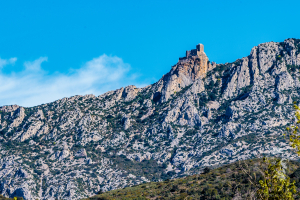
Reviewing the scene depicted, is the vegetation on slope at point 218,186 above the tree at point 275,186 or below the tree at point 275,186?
below

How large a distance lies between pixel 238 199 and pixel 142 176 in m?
149

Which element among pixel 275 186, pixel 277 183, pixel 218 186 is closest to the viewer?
pixel 275 186

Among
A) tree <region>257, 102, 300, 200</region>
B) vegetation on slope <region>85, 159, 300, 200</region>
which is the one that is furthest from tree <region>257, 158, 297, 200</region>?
vegetation on slope <region>85, 159, 300, 200</region>

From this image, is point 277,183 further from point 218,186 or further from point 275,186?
point 218,186

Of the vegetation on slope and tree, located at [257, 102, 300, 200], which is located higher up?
tree, located at [257, 102, 300, 200]

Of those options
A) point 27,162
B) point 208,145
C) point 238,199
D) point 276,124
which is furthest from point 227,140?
point 238,199

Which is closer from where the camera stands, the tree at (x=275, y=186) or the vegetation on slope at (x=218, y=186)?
the tree at (x=275, y=186)

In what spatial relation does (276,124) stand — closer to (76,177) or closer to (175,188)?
(76,177)

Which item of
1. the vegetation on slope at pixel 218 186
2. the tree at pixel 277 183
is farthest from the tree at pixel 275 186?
the vegetation on slope at pixel 218 186

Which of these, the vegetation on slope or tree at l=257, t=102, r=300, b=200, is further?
the vegetation on slope

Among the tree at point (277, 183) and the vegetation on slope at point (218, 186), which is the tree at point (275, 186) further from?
the vegetation on slope at point (218, 186)

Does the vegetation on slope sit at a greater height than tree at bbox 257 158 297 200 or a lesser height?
lesser

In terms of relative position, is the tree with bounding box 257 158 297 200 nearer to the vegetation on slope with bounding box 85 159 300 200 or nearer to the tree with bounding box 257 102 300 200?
the tree with bounding box 257 102 300 200

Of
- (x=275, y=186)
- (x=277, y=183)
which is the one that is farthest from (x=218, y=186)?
(x=275, y=186)
